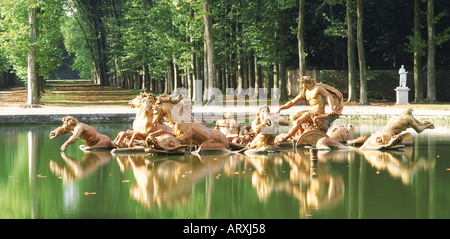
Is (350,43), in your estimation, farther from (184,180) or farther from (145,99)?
(184,180)

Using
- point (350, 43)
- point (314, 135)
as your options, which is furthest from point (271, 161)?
point (350, 43)

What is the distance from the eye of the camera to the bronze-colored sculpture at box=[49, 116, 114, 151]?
15.0 meters

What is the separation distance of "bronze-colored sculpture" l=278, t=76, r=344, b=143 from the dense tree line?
16.7m

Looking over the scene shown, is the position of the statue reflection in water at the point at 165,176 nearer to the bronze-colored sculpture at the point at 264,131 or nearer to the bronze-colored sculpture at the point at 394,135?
the bronze-colored sculpture at the point at 264,131

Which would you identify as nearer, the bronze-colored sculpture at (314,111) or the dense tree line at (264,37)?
the bronze-colored sculpture at (314,111)

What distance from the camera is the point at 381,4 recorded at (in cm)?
4125

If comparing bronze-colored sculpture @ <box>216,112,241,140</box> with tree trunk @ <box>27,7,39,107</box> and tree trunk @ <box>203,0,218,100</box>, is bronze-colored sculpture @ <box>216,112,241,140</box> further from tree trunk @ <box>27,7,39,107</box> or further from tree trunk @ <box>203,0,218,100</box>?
tree trunk @ <box>27,7,39,107</box>

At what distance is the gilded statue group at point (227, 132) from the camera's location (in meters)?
14.1

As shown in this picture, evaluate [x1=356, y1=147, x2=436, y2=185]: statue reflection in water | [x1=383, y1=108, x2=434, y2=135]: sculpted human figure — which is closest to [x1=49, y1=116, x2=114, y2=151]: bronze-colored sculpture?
[x1=356, y1=147, x2=436, y2=185]: statue reflection in water

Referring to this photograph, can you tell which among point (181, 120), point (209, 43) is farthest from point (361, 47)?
point (181, 120)

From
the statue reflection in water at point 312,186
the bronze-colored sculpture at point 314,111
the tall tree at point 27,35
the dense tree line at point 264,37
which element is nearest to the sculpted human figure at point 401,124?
the bronze-colored sculpture at point 314,111

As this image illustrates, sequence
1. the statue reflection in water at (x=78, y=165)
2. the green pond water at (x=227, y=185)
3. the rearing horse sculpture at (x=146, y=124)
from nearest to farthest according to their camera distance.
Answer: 1. the green pond water at (x=227, y=185)
2. the statue reflection in water at (x=78, y=165)
3. the rearing horse sculpture at (x=146, y=124)

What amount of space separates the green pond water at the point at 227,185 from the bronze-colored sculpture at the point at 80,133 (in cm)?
45

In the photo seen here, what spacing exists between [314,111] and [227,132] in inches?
79.9
